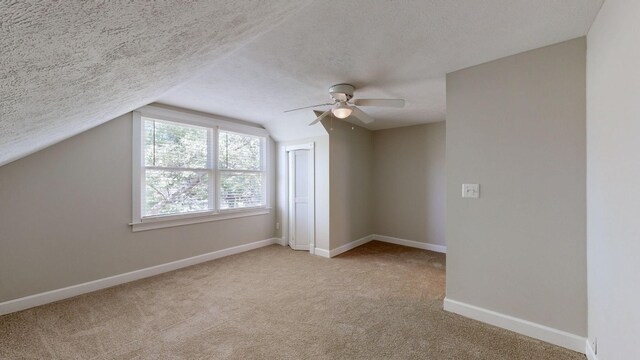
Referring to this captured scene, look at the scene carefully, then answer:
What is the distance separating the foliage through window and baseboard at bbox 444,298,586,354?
350cm

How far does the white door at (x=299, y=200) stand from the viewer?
4.70 m

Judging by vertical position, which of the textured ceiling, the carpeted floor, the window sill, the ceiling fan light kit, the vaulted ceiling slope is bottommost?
the carpeted floor

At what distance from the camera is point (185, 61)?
1.65 meters

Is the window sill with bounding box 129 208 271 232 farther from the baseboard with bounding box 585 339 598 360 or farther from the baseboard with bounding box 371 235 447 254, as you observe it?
the baseboard with bounding box 585 339 598 360

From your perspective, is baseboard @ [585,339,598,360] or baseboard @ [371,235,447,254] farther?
baseboard @ [371,235,447,254]

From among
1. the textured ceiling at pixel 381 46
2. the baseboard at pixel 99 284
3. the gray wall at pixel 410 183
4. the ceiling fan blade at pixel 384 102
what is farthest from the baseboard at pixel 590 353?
the baseboard at pixel 99 284

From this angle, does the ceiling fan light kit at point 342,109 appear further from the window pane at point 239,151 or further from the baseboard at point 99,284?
the baseboard at point 99,284

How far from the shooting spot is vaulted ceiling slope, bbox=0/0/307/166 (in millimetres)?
643

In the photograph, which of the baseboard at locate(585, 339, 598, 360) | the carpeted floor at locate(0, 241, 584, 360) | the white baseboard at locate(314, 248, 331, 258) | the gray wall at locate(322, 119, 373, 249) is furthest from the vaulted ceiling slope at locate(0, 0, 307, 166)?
the white baseboard at locate(314, 248, 331, 258)

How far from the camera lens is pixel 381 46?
2.04 m

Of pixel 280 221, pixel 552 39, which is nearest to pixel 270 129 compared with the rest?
pixel 280 221

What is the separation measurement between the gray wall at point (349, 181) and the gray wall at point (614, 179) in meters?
3.06

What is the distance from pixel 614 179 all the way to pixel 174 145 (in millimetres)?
4428

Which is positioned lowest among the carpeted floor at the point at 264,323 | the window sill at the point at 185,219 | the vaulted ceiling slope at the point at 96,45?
the carpeted floor at the point at 264,323
